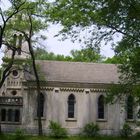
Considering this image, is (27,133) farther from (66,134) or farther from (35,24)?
(35,24)

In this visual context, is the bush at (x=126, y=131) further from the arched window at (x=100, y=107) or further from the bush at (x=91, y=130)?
the arched window at (x=100, y=107)

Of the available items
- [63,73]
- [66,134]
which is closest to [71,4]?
[66,134]

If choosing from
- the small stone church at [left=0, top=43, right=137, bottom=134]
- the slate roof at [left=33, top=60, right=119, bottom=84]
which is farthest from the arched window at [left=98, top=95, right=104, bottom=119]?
the slate roof at [left=33, top=60, right=119, bottom=84]

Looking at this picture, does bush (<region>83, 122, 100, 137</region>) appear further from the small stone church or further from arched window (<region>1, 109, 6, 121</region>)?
arched window (<region>1, 109, 6, 121</region>)

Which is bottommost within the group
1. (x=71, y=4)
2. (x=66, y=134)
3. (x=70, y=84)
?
(x=66, y=134)

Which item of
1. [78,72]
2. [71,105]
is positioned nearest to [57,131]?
[71,105]

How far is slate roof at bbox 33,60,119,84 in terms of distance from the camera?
40.6 meters

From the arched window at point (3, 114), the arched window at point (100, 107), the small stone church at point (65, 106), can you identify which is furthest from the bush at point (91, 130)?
the arched window at point (3, 114)

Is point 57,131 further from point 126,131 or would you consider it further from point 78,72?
point 78,72

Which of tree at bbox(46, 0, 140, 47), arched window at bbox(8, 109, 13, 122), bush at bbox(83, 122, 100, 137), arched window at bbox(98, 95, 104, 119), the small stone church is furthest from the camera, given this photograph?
arched window at bbox(98, 95, 104, 119)

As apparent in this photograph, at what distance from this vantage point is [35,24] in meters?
36.3

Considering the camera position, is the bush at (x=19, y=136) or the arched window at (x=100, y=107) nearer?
the bush at (x=19, y=136)

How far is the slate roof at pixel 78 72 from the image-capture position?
40594mm

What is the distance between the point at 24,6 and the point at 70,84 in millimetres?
10481
